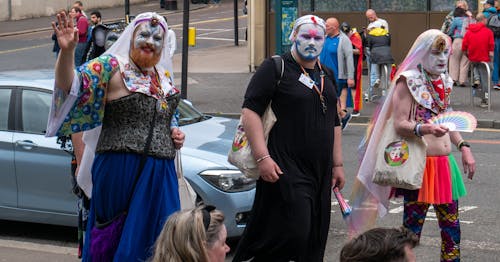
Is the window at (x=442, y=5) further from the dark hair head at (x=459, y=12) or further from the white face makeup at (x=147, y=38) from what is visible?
the white face makeup at (x=147, y=38)

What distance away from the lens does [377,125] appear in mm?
6523

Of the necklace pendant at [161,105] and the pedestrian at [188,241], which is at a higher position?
the necklace pendant at [161,105]

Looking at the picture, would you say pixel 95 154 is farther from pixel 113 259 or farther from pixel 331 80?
pixel 331 80

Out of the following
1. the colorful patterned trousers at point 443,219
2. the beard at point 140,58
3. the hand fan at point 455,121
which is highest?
the beard at point 140,58

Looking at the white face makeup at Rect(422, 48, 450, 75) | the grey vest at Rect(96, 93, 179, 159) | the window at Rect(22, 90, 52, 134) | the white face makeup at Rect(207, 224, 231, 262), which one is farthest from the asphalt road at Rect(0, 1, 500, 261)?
the white face makeup at Rect(207, 224, 231, 262)

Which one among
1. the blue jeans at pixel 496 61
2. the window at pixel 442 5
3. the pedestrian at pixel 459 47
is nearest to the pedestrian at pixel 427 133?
the pedestrian at pixel 459 47

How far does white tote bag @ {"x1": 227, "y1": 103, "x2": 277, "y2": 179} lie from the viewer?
5945mm

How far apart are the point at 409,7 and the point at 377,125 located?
16242 mm

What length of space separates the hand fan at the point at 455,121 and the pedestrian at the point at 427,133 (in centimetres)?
8

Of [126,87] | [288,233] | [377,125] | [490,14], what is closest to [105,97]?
[126,87]

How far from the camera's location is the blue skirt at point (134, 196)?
5520mm

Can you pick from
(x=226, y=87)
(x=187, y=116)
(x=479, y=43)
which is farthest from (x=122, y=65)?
(x=226, y=87)

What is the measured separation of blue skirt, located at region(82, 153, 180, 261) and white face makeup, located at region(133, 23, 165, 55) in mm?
579

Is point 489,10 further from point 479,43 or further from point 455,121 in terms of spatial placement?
point 455,121
